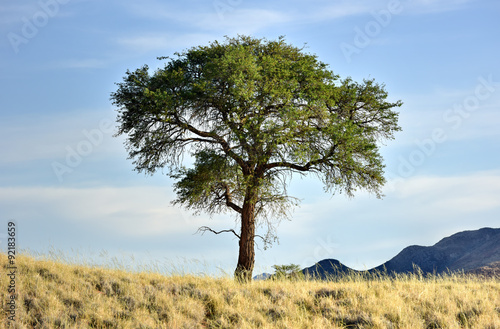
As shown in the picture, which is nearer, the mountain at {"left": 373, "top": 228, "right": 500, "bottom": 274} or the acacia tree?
the acacia tree

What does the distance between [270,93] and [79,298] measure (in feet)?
36.1

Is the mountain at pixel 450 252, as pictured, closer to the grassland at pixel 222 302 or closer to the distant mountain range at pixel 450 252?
the distant mountain range at pixel 450 252

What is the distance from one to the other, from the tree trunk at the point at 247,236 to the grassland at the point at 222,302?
114 inches

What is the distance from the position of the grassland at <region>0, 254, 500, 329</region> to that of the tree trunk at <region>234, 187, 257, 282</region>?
2885mm

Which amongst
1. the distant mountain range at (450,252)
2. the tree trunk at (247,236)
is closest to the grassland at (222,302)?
the tree trunk at (247,236)

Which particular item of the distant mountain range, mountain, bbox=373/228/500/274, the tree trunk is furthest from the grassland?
mountain, bbox=373/228/500/274

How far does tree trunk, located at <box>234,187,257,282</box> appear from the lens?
19938mm

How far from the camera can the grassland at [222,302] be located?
42.2 feet

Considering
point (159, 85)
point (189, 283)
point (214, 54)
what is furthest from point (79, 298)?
point (214, 54)

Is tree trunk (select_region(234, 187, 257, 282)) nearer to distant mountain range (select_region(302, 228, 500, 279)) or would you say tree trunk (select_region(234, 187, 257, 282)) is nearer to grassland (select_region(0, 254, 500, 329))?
grassland (select_region(0, 254, 500, 329))

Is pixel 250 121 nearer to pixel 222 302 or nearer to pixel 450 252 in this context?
pixel 222 302

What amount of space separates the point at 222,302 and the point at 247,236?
21.1 feet

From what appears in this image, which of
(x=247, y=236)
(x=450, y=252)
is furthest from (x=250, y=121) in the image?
(x=450, y=252)

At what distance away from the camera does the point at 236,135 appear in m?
18.7
